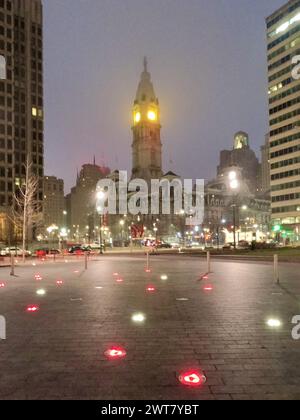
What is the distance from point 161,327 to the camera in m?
8.50

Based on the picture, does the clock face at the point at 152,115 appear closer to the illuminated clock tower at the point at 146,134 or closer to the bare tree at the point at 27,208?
the illuminated clock tower at the point at 146,134

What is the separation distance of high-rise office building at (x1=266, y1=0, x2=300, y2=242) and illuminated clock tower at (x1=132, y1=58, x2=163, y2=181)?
78.9m

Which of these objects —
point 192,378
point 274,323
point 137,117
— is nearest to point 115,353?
point 192,378

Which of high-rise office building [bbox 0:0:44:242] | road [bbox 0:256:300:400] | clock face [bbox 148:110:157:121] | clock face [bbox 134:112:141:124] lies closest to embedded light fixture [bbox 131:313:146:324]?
road [bbox 0:256:300:400]

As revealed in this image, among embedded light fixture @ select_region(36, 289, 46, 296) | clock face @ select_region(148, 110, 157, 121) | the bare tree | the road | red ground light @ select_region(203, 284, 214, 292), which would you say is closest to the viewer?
the road

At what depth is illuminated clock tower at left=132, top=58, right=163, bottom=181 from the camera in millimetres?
187750

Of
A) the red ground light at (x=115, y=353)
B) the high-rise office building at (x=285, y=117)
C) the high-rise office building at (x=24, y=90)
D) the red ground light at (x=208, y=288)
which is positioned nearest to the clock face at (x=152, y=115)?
the high-rise office building at (x=24, y=90)

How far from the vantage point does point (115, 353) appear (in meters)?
6.56

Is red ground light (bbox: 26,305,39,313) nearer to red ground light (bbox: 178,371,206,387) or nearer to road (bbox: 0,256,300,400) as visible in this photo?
road (bbox: 0,256,300,400)

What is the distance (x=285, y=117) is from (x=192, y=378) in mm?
113588

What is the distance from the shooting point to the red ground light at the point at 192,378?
5191mm

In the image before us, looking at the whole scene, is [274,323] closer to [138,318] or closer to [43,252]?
[138,318]

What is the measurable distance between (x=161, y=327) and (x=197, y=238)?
120 m
